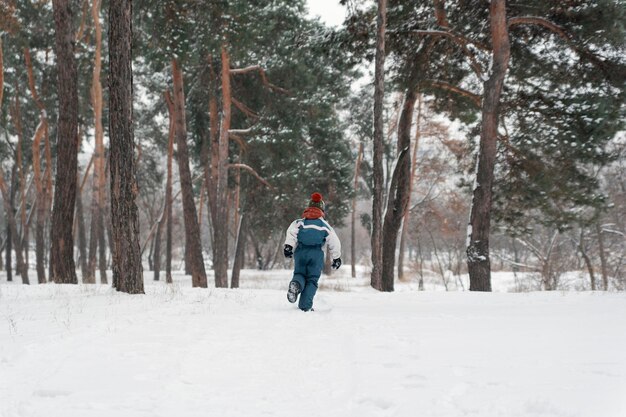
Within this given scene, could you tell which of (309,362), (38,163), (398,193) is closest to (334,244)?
(309,362)

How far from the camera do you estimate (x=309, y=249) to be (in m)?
5.77

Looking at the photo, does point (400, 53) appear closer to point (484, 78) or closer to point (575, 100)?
point (484, 78)

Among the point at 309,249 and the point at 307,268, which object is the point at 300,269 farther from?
the point at 309,249

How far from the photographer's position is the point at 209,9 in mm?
11125

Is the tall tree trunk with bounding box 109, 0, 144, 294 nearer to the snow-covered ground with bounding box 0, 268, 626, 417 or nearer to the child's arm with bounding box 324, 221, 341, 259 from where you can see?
the snow-covered ground with bounding box 0, 268, 626, 417

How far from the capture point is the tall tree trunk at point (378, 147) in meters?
9.66

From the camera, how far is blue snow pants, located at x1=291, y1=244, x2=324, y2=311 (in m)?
5.56

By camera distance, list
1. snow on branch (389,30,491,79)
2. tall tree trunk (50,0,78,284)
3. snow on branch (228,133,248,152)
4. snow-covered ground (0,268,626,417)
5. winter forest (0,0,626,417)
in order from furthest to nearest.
→ snow on branch (228,133,248,152)
snow on branch (389,30,491,79)
tall tree trunk (50,0,78,284)
winter forest (0,0,626,417)
snow-covered ground (0,268,626,417)

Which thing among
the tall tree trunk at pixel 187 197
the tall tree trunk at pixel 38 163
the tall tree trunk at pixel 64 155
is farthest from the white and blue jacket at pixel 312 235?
the tall tree trunk at pixel 38 163

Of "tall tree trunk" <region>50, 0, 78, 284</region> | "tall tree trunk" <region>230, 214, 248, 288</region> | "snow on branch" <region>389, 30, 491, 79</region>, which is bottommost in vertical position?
"tall tree trunk" <region>230, 214, 248, 288</region>

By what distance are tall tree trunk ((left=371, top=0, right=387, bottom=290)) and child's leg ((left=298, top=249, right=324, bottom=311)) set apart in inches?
174

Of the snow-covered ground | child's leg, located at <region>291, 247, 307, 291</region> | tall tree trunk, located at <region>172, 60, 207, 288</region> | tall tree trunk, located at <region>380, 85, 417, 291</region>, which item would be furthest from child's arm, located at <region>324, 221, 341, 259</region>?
tall tree trunk, located at <region>172, 60, 207, 288</region>

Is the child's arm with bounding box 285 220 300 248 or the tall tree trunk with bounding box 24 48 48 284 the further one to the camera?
the tall tree trunk with bounding box 24 48 48 284

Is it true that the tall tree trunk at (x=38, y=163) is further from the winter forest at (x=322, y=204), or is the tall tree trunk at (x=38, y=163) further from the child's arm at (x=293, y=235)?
the child's arm at (x=293, y=235)
